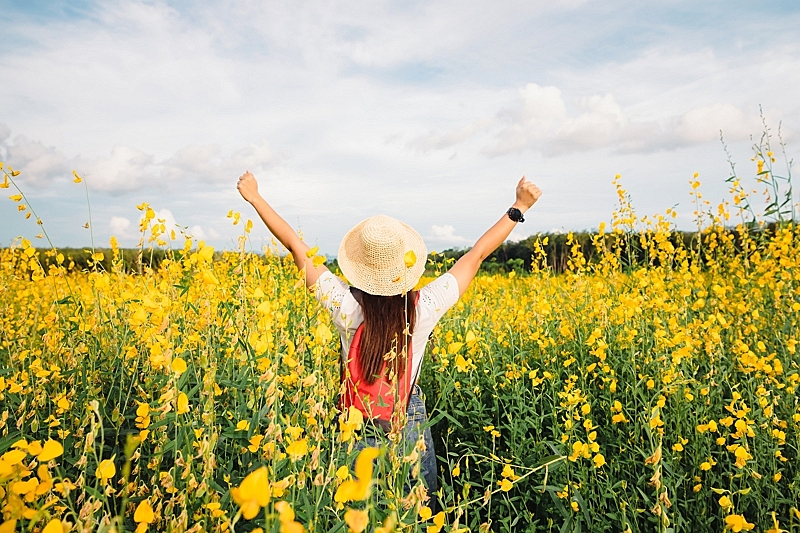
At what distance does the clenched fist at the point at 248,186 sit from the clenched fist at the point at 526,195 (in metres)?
1.35

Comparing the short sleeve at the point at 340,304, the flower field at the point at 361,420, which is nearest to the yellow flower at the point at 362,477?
the flower field at the point at 361,420

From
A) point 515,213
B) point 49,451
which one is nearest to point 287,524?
point 49,451

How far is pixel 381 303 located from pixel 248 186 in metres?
1.01

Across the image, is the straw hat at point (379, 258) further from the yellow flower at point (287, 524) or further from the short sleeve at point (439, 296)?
the yellow flower at point (287, 524)

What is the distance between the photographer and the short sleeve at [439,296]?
9.00 ft

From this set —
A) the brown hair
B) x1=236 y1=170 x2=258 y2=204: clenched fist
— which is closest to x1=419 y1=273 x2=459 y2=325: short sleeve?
the brown hair

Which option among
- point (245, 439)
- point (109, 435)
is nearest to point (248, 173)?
point (109, 435)

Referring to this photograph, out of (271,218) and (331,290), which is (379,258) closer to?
(331,290)

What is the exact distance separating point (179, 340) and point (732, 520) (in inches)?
84.5

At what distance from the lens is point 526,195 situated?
3.18m

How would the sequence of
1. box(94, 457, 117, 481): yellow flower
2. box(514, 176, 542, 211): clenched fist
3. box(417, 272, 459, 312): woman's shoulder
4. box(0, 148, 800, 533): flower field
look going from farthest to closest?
box(514, 176, 542, 211): clenched fist, box(417, 272, 459, 312): woman's shoulder, box(0, 148, 800, 533): flower field, box(94, 457, 117, 481): yellow flower

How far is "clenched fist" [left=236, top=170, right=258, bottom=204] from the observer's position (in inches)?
120

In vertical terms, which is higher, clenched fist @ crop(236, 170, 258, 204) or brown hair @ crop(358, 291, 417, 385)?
clenched fist @ crop(236, 170, 258, 204)

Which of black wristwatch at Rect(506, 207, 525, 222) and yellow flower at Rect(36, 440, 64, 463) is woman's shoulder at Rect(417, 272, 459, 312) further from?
yellow flower at Rect(36, 440, 64, 463)
